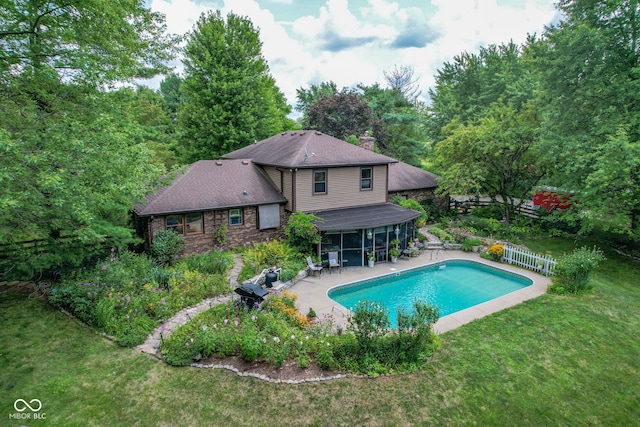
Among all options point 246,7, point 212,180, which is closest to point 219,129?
point 246,7

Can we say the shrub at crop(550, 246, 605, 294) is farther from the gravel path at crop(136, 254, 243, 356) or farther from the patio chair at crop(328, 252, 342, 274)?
the gravel path at crop(136, 254, 243, 356)

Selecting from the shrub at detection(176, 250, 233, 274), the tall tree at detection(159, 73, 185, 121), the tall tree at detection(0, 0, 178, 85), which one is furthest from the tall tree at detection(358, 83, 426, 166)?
the tall tree at detection(159, 73, 185, 121)

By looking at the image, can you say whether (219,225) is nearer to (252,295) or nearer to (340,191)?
(340,191)

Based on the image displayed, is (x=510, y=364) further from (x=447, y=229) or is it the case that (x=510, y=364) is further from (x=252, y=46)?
(x=252, y=46)

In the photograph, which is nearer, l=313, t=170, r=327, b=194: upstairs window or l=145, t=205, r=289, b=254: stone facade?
l=145, t=205, r=289, b=254: stone facade

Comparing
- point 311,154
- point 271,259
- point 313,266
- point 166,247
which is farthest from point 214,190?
point 313,266

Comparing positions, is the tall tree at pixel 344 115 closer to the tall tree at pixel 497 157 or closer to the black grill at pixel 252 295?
the tall tree at pixel 497 157

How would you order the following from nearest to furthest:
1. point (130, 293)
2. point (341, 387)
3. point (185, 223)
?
point (341, 387) < point (130, 293) < point (185, 223)
